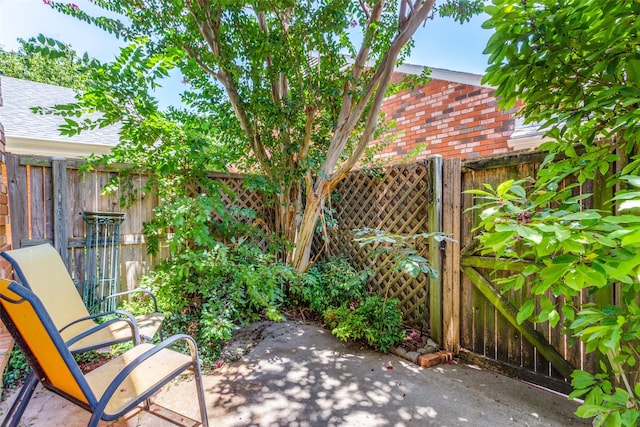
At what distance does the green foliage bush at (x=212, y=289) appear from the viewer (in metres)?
2.99

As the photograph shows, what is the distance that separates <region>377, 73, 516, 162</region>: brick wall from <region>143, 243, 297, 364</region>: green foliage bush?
2.94 metres

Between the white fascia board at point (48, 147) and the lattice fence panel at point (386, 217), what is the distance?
179 inches

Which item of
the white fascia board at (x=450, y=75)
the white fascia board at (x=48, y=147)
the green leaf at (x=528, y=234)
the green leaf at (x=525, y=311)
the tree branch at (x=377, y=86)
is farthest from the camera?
the white fascia board at (x=48, y=147)

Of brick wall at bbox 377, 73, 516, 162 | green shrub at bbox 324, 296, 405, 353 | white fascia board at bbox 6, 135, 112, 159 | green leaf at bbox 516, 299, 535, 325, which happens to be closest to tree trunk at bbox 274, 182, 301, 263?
green shrub at bbox 324, 296, 405, 353

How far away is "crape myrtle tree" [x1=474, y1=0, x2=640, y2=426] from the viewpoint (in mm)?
1080

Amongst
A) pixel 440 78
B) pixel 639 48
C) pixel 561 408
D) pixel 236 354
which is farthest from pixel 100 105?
pixel 440 78

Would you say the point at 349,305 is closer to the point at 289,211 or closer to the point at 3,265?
the point at 289,211

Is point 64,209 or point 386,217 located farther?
point 386,217

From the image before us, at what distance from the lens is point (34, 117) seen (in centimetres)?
578

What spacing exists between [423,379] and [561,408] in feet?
2.92

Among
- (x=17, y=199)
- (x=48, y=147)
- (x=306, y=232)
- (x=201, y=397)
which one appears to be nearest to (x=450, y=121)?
(x=306, y=232)

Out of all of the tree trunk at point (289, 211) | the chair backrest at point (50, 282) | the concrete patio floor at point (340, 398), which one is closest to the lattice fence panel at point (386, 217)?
the tree trunk at point (289, 211)

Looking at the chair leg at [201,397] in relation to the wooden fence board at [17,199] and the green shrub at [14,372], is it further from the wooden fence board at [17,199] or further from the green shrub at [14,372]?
the wooden fence board at [17,199]

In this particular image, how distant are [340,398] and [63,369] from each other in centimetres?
165
